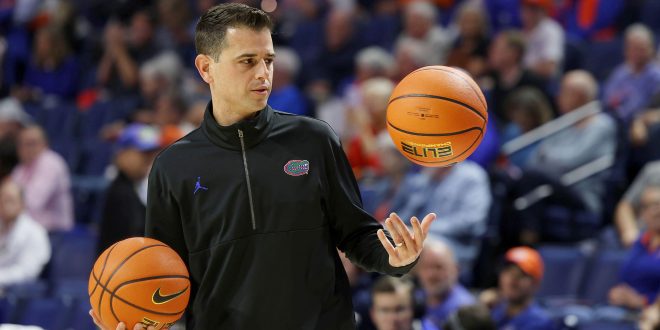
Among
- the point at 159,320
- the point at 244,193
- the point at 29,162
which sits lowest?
the point at 29,162

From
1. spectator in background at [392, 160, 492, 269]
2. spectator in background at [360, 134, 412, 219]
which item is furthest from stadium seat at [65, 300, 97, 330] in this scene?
spectator in background at [392, 160, 492, 269]

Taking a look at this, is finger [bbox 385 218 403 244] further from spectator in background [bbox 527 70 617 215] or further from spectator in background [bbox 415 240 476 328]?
spectator in background [bbox 527 70 617 215]

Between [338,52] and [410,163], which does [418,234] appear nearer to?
[410,163]

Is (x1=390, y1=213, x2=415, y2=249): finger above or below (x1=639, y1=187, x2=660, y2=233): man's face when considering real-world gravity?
above

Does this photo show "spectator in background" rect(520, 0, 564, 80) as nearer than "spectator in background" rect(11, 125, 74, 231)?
No

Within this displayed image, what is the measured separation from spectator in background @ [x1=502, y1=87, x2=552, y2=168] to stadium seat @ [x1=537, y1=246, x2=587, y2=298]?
1514mm

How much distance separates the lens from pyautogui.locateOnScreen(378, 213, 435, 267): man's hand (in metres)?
3.12

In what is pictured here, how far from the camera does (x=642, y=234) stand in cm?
693

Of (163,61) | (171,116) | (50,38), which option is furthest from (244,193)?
(50,38)

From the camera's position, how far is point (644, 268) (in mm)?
6750

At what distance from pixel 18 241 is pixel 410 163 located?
10.3 feet

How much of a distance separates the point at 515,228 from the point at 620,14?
3.61 metres

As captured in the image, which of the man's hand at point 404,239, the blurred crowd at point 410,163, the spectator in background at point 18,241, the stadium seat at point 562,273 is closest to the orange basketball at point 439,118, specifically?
the man's hand at point 404,239

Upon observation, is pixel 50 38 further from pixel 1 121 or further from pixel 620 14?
pixel 620 14
